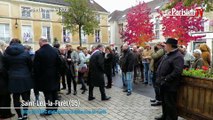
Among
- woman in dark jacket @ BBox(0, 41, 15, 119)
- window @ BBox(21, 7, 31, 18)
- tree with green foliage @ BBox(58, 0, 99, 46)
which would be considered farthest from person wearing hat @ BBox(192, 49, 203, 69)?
window @ BBox(21, 7, 31, 18)

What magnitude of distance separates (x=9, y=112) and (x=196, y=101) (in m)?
4.63

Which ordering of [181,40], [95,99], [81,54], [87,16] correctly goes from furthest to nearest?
1. [87,16]
2. [181,40]
3. [81,54]
4. [95,99]

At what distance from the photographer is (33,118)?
5.53m

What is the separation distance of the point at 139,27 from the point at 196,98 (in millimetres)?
22471

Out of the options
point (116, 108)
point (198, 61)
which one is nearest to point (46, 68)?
point (116, 108)

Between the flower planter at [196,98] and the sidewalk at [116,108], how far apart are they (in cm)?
94

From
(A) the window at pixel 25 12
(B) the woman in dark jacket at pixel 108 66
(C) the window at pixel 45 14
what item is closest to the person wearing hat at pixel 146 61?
(B) the woman in dark jacket at pixel 108 66

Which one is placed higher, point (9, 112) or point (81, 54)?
point (81, 54)

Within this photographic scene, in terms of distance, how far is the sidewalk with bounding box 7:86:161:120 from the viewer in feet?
18.1

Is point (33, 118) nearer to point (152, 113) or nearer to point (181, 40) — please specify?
point (152, 113)

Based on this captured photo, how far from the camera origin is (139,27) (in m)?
26.4

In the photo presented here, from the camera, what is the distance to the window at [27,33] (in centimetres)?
3227

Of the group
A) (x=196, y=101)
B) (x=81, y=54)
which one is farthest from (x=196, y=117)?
(x=81, y=54)

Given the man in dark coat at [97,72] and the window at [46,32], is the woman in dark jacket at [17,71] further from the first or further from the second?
the window at [46,32]
